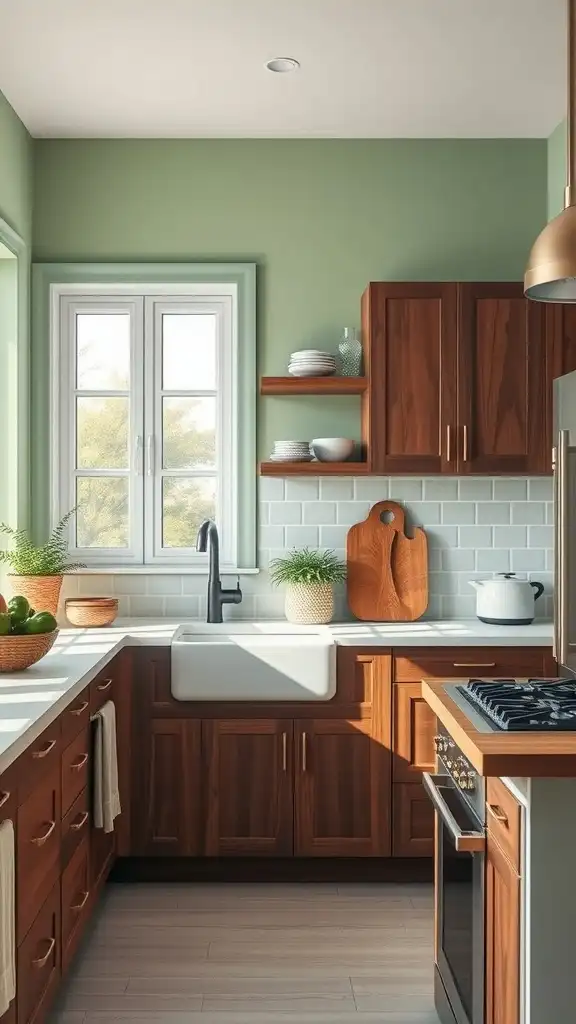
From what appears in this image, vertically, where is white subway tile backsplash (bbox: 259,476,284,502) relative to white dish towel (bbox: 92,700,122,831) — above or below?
above

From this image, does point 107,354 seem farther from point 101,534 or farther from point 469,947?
point 469,947

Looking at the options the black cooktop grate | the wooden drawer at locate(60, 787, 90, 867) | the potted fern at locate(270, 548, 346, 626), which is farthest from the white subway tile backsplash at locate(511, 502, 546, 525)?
the wooden drawer at locate(60, 787, 90, 867)

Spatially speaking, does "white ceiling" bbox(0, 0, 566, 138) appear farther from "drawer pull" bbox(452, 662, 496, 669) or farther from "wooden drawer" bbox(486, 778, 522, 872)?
"wooden drawer" bbox(486, 778, 522, 872)

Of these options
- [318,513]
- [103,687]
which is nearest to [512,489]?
[318,513]

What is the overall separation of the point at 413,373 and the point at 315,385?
1.37ft

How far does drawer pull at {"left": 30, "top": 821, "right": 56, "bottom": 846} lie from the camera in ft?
7.72

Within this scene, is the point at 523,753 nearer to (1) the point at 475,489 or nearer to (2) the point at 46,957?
(2) the point at 46,957

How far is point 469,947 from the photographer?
216 centimetres

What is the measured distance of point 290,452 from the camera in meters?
4.10

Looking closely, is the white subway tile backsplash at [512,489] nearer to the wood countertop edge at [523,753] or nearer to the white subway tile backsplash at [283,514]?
the white subway tile backsplash at [283,514]

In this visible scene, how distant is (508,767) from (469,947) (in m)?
0.63

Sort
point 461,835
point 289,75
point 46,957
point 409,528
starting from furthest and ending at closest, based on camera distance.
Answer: point 409,528, point 289,75, point 46,957, point 461,835

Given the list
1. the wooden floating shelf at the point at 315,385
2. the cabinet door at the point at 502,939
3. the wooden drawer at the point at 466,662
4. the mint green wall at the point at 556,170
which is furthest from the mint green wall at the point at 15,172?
the cabinet door at the point at 502,939

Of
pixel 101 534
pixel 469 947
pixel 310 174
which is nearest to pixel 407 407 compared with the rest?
pixel 310 174
